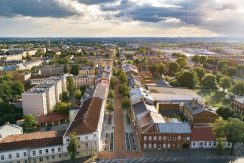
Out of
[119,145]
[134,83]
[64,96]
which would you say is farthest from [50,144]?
[134,83]

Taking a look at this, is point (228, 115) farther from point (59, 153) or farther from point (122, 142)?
point (59, 153)

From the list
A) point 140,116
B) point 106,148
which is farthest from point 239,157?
point 106,148

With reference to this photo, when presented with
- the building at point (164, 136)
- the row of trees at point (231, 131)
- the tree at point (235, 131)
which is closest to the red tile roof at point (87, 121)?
the building at point (164, 136)

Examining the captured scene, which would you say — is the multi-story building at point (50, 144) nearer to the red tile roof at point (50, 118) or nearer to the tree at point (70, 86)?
the red tile roof at point (50, 118)

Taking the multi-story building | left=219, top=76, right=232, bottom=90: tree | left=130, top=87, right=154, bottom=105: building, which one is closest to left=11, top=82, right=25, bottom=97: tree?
left=130, top=87, right=154, bottom=105: building

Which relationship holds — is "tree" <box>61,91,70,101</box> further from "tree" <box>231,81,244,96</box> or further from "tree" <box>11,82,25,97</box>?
"tree" <box>231,81,244,96</box>

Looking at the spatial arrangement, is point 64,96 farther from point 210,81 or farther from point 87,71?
point 210,81

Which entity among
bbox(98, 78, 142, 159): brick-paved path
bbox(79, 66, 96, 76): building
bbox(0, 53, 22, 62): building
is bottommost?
bbox(98, 78, 142, 159): brick-paved path
